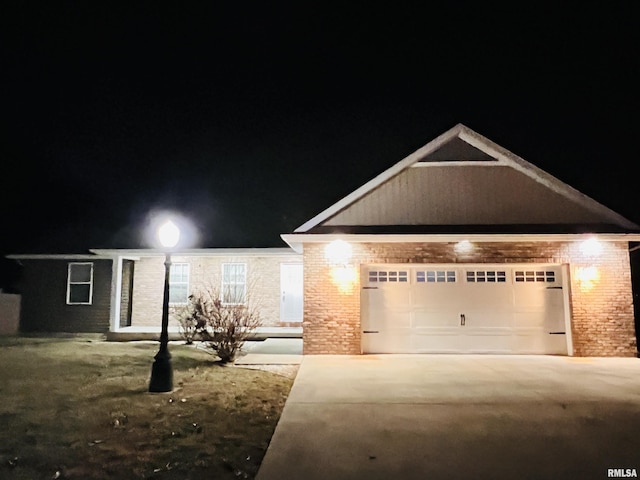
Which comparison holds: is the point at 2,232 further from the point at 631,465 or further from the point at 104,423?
the point at 631,465

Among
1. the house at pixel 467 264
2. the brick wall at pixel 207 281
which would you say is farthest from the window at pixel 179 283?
the house at pixel 467 264

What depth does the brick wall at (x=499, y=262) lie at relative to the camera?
11.9 metres

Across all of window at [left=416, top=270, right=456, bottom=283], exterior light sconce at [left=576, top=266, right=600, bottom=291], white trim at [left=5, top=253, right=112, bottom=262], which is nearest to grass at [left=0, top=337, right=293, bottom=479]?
window at [left=416, top=270, right=456, bottom=283]

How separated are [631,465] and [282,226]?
511 inches

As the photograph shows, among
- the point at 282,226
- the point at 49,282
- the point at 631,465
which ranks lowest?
the point at 631,465

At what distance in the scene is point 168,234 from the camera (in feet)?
28.0

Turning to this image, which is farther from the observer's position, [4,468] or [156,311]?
[156,311]

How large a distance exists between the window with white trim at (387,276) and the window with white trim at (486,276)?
1.71 m

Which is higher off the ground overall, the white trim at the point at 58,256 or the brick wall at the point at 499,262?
the white trim at the point at 58,256

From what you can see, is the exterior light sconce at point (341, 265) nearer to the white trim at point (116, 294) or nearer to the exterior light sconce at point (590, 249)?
the exterior light sconce at point (590, 249)

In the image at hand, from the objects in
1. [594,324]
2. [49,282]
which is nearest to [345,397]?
[594,324]

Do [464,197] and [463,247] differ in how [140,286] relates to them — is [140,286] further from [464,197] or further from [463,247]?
[464,197]

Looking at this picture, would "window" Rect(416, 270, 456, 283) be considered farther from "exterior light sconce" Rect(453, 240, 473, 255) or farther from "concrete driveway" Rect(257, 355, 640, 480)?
"concrete driveway" Rect(257, 355, 640, 480)

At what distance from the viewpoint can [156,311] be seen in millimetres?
16547
